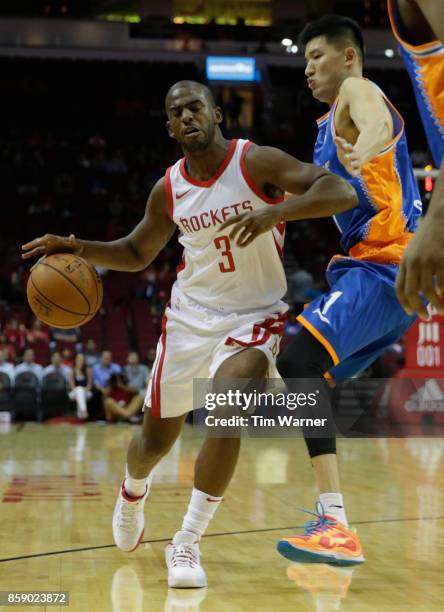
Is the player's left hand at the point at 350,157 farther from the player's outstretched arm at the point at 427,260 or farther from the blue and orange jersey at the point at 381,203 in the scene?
the player's outstretched arm at the point at 427,260

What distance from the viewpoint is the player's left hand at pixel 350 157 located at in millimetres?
3762

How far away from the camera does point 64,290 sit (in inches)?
Answer: 164

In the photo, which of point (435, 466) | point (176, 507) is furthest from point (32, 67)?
point (176, 507)

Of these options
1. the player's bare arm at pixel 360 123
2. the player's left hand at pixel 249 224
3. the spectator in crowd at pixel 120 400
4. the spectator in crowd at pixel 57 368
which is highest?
the player's bare arm at pixel 360 123

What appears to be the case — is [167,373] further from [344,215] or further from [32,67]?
[32,67]

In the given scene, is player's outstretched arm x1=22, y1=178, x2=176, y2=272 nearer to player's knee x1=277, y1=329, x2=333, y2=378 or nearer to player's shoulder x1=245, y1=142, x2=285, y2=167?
player's shoulder x1=245, y1=142, x2=285, y2=167

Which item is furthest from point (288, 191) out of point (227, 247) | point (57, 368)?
point (57, 368)

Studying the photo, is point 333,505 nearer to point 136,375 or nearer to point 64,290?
point 64,290

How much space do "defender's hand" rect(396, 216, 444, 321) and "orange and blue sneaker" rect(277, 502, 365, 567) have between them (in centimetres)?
236

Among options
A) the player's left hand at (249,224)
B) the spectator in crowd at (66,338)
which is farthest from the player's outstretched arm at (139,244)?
the spectator in crowd at (66,338)

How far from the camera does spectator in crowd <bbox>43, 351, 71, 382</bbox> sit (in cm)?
1426

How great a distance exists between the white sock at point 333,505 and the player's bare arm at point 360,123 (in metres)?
1.37

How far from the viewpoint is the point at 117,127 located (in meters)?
24.6

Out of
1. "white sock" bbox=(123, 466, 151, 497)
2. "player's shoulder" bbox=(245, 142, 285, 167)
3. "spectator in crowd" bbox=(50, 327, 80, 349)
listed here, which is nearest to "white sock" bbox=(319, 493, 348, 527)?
"white sock" bbox=(123, 466, 151, 497)
